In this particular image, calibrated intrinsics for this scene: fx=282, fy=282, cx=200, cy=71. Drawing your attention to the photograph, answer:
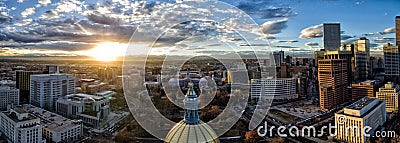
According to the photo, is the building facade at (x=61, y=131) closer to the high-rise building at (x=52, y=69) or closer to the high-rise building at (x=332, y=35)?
the high-rise building at (x=52, y=69)

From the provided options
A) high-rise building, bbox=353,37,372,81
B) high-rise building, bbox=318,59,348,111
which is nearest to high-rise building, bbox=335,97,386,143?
high-rise building, bbox=318,59,348,111

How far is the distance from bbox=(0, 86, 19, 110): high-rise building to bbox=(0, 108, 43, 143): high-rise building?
7.83 ft

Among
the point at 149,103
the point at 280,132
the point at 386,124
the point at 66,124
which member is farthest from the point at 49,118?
the point at 386,124

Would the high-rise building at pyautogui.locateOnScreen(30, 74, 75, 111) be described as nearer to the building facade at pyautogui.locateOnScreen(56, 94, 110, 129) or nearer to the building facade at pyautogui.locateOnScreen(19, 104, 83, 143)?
the building facade at pyautogui.locateOnScreen(56, 94, 110, 129)

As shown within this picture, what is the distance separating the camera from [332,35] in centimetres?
1691

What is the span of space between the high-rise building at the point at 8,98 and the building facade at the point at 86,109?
1346mm

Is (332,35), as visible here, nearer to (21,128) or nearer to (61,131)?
(61,131)

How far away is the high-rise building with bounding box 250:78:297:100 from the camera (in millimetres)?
9797

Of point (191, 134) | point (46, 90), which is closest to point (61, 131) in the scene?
point (46, 90)

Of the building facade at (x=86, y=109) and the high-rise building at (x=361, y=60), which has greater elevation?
the high-rise building at (x=361, y=60)

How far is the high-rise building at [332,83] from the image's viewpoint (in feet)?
26.7

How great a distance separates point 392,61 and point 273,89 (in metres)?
6.69

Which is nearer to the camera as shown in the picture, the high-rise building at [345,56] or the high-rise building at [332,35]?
the high-rise building at [345,56]

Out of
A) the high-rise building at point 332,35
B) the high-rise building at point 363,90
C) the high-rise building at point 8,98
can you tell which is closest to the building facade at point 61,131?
the high-rise building at point 8,98
